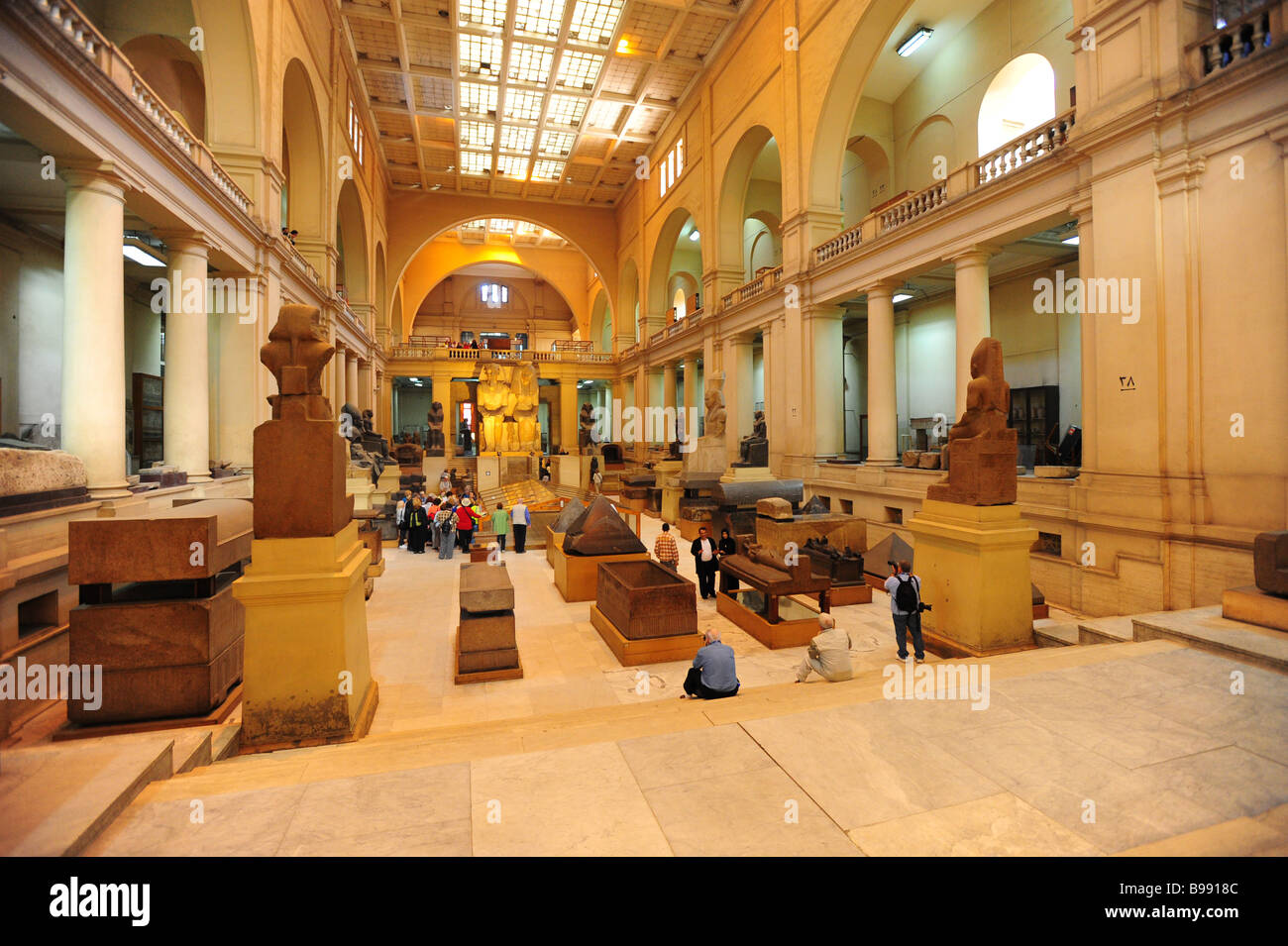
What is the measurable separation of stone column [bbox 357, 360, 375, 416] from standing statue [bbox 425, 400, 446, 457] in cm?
315

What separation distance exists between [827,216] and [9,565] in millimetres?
16171

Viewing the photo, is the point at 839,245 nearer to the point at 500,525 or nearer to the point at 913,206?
the point at 913,206

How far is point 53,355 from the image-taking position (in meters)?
11.6

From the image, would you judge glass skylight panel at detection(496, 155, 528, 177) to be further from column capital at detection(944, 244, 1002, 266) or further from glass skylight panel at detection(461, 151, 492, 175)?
column capital at detection(944, 244, 1002, 266)

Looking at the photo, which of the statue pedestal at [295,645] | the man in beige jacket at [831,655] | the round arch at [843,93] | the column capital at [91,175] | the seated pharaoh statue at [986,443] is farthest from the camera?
the round arch at [843,93]

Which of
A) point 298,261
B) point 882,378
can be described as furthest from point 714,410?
point 298,261

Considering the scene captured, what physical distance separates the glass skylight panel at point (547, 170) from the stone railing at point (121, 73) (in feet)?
66.1

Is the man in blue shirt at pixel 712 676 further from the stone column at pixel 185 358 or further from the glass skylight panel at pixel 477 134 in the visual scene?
the glass skylight panel at pixel 477 134

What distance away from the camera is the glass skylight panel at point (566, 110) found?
911 inches

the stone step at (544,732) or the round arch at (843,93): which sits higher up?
the round arch at (843,93)

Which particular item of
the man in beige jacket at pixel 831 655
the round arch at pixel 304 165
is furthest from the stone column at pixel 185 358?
the man in beige jacket at pixel 831 655

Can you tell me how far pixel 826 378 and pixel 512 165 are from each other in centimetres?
2127

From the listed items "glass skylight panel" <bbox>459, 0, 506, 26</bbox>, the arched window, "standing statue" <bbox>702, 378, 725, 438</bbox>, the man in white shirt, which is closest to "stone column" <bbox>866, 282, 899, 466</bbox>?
"standing statue" <bbox>702, 378, 725, 438</bbox>

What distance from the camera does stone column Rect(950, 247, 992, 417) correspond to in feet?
35.1
